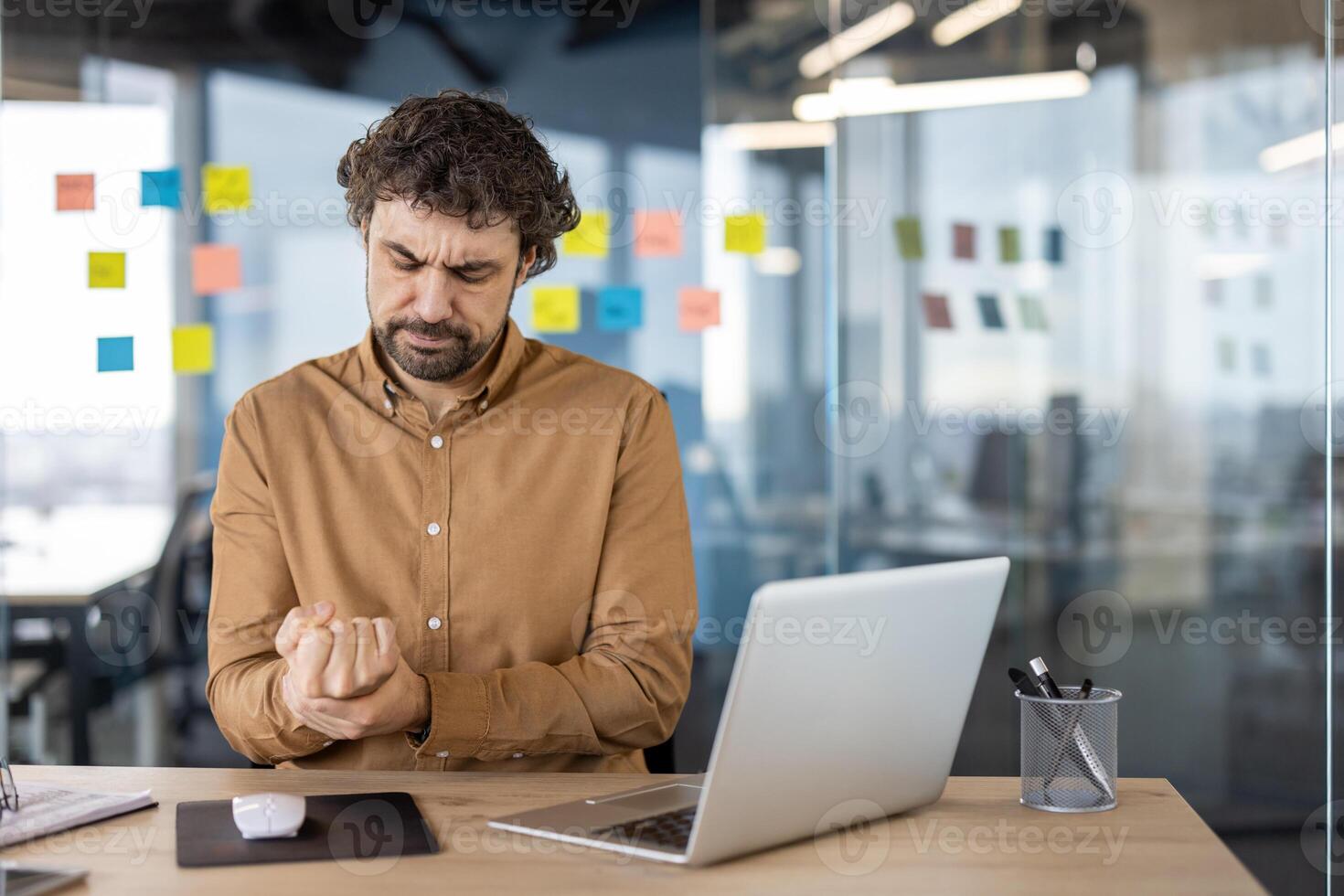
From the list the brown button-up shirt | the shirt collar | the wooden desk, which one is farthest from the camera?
the shirt collar

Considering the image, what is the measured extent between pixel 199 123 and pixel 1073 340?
230 centimetres

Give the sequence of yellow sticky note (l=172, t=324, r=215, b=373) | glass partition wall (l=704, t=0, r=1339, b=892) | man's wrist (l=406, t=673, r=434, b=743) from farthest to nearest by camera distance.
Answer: yellow sticky note (l=172, t=324, r=215, b=373) → glass partition wall (l=704, t=0, r=1339, b=892) → man's wrist (l=406, t=673, r=434, b=743)

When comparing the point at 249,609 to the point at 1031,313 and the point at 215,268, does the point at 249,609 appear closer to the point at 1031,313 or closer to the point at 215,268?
the point at 215,268

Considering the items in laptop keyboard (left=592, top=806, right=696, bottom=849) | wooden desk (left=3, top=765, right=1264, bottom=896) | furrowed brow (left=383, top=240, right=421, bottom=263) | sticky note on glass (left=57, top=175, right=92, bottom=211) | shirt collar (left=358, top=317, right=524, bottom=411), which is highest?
sticky note on glass (left=57, top=175, right=92, bottom=211)

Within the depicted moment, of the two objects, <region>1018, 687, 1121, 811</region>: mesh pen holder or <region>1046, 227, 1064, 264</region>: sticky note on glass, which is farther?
<region>1046, 227, 1064, 264</region>: sticky note on glass

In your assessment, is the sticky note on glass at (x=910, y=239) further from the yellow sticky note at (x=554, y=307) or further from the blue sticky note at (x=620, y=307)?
the yellow sticky note at (x=554, y=307)

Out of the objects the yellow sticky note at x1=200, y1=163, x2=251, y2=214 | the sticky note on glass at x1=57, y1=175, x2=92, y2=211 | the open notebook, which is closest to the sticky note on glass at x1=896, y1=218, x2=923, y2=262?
the yellow sticky note at x1=200, y1=163, x2=251, y2=214

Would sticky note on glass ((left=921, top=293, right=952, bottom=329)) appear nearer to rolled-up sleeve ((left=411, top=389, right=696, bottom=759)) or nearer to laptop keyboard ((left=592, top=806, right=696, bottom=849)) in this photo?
rolled-up sleeve ((left=411, top=389, right=696, bottom=759))

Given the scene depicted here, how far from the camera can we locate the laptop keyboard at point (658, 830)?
118 centimetres

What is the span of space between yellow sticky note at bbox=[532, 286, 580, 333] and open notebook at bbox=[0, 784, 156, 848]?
2.16 m

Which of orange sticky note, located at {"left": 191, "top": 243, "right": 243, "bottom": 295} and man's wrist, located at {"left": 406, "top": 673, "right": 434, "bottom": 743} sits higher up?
Answer: orange sticky note, located at {"left": 191, "top": 243, "right": 243, "bottom": 295}

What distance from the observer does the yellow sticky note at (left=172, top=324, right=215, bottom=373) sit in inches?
132

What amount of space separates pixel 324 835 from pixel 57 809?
11.7 inches

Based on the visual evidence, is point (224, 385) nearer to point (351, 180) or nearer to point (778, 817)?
point (351, 180)
